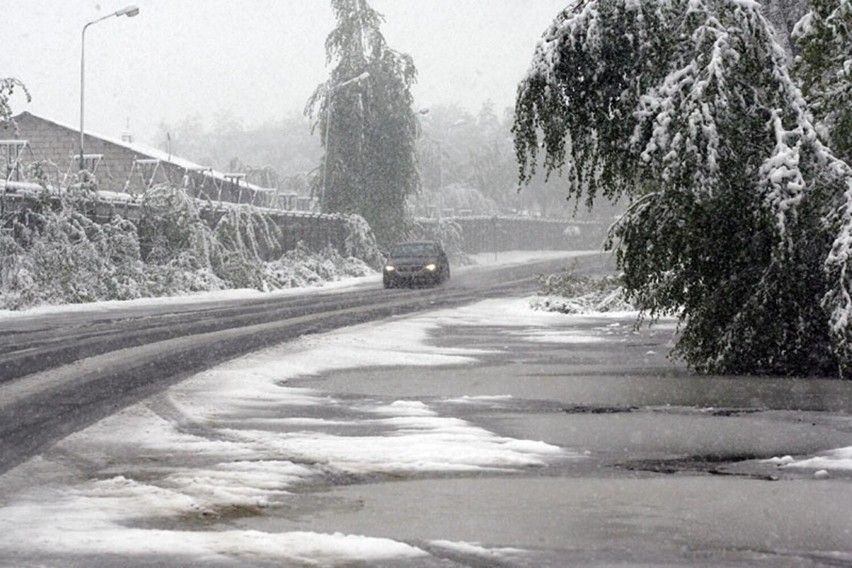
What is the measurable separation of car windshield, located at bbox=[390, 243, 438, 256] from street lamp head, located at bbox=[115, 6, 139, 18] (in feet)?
37.8

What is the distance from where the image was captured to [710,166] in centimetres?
1218

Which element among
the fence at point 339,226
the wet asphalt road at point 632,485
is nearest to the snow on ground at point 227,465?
the wet asphalt road at point 632,485

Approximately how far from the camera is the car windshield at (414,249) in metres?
41.1

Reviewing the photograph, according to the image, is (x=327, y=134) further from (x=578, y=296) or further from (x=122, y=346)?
(x=122, y=346)

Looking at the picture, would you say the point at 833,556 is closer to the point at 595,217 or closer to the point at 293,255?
the point at 293,255

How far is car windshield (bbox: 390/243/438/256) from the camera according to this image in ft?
135

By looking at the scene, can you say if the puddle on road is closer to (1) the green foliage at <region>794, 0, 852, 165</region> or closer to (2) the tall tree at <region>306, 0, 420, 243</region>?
(1) the green foliage at <region>794, 0, 852, 165</region>

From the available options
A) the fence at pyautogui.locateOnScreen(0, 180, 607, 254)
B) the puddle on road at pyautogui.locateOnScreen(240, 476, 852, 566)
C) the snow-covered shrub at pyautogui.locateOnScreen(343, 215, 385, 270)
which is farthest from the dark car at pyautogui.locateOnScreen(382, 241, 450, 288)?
the puddle on road at pyautogui.locateOnScreen(240, 476, 852, 566)

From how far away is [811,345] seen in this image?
42.7 feet

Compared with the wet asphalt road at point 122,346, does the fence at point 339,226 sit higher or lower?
higher

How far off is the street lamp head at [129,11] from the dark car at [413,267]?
448 inches

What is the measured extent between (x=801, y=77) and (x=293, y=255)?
3496 cm

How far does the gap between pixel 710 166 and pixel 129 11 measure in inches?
1159

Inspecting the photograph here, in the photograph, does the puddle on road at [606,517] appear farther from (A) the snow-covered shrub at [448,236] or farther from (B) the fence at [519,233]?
(A) the snow-covered shrub at [448,236]
